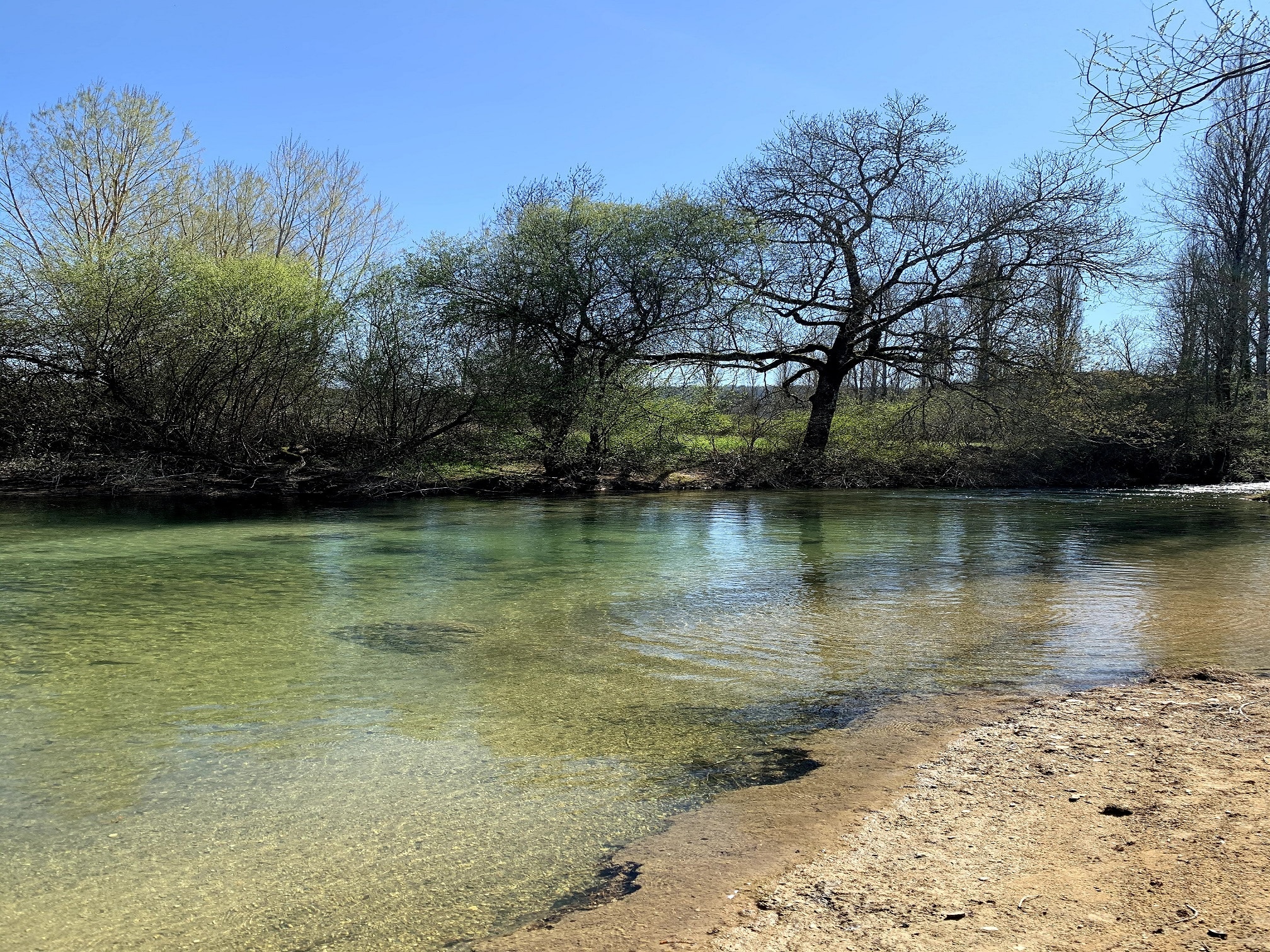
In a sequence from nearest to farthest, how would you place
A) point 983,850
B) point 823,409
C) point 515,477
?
point 983,850 → point 515,477 → point 823,409

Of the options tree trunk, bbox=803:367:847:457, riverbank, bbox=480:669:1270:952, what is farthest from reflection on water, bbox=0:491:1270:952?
tree trunk, bbox=803:367:847:457

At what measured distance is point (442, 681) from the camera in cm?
660

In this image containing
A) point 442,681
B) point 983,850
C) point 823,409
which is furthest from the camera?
point 823,409

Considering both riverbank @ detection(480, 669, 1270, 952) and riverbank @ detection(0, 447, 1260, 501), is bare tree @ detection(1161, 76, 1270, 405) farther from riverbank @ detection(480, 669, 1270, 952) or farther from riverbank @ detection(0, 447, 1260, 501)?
riverbank @ detection(480, 669, 1270, 952)

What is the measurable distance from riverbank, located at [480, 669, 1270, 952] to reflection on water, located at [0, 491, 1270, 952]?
15.9 inches

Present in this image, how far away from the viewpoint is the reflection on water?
3574 millimetres

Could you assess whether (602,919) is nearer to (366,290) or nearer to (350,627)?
(350,627)

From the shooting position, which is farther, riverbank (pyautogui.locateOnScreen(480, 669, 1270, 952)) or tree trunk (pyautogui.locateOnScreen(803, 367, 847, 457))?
tree trunk (pyautogui.locateOnScreen(803, 367, 847, 457))

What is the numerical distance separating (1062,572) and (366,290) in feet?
60.0

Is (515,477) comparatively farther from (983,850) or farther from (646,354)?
(983,850)

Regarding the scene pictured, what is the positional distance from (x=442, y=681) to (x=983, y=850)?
13.7 feet

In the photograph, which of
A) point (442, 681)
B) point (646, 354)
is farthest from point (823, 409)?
point (442, 681)

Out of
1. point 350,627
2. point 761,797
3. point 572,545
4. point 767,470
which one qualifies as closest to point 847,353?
point 767,470

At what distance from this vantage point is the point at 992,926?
2834 millimetres
